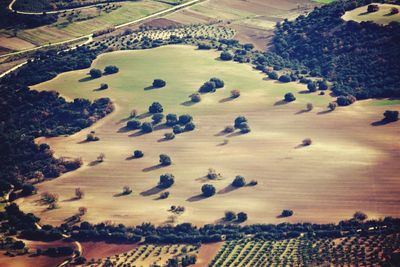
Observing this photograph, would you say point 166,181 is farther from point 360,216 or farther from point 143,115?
point 360,216

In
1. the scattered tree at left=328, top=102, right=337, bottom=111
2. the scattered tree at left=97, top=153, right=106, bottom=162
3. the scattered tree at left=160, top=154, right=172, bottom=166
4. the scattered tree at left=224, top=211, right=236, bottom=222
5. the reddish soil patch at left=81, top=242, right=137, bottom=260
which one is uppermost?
the scattered tree at left=328, top=102, right=337, bottom=111

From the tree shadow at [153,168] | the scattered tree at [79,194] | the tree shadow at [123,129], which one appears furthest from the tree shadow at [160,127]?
the scattered tree at [79,194]

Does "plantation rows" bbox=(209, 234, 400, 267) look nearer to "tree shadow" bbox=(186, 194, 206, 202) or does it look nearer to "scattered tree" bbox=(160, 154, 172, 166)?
"tree shadow" bbox=(186, 194, 206, 202)

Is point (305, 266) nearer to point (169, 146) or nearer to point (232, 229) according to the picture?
point (232, 229)

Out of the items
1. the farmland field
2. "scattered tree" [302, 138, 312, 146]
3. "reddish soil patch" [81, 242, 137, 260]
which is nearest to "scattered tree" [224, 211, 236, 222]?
the farmland field

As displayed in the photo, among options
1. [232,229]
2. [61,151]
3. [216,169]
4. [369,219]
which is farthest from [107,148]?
[369,219]

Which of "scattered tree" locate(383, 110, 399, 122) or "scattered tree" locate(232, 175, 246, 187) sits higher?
"scattered tree" locate(383, 110, 399, 122)
